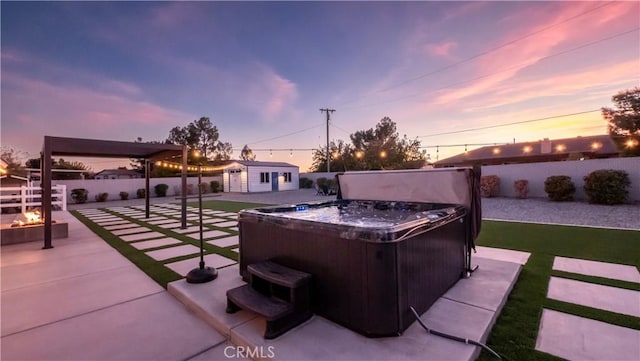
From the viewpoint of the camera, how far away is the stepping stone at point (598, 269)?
278 centimetres

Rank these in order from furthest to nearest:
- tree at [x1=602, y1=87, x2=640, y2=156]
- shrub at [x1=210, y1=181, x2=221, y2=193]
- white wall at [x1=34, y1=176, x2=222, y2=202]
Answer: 1. shrub at [x1=210, y1=181, x2=221, y2=193]
2. white wall at [x1=34, y1=176, x2=222, y2=202]
3. tree at [x1=602, y1=87, x2=640, y2=156]

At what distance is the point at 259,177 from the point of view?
18.8 meters

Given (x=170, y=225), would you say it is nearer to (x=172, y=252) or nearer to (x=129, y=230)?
(x=129, y=230)

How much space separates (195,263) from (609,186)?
34.5ft

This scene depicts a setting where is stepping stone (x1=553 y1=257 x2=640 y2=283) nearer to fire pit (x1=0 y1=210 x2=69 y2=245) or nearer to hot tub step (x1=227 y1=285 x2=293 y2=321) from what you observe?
hot tub step (x1=227 y1=285 x2=293 y2=321)

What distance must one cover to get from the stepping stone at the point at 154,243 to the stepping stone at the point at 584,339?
5.14 metres

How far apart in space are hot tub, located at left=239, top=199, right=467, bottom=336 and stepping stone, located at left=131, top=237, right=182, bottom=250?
2.73 m

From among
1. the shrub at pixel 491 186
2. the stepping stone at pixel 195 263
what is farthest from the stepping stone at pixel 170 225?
the shrub at pixel 491 186

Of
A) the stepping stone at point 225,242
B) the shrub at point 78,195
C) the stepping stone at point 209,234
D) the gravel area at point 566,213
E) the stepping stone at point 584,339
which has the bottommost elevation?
the stepping stone at point 584,339

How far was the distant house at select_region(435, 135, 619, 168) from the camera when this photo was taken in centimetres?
1441

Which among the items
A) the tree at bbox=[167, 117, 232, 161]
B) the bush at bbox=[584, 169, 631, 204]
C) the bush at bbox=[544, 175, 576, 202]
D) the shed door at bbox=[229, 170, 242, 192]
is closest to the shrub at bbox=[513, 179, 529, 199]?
the bush at bbox=[544, 175, 576, 202]

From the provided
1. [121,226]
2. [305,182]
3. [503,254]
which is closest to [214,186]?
[305,182]

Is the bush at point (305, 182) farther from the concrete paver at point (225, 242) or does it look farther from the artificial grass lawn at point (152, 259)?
the concrete paver at point (225, 242)

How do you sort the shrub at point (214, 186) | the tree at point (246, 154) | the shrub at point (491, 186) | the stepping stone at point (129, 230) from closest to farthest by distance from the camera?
1. the stepping stone at point (129, 230)
2. the shrub at point (491, 186)
3. the shrub at point (214, 186)
4. the tree at point (246, 154)
